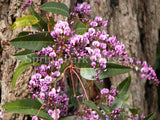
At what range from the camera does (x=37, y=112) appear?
0.97m

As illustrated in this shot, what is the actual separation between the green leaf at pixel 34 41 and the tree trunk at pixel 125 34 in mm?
301

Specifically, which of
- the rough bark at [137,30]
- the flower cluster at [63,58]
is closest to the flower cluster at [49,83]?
the flower cluster at [63,58]

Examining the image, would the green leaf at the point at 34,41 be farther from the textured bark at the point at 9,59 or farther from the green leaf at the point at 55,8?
the textured bark at the point at 9,59

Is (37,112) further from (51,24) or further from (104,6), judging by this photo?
(104,6)

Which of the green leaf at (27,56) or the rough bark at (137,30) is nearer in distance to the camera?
the green leaf at (27,56)

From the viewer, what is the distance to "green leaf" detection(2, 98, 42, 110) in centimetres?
96

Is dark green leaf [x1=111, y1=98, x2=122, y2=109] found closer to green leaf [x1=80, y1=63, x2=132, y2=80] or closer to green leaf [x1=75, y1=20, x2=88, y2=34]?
green leaf [x1=80, y1=63, x2=132, y2=80]

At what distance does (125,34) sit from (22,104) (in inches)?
39.8

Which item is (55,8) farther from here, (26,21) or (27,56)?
(27,56)

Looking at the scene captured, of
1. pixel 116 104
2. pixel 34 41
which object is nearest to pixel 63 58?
pixel 34 41

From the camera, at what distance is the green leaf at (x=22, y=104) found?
0.96m

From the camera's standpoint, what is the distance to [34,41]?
3.14 feet

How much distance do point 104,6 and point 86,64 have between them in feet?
2.32

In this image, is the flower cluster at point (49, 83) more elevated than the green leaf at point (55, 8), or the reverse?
the green leaf at point (55, 8)
